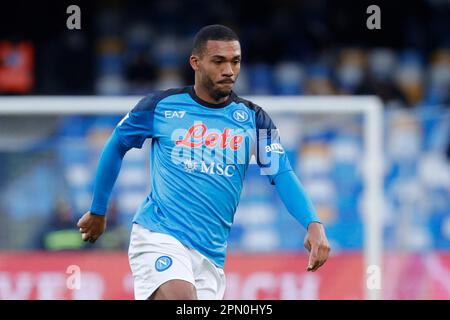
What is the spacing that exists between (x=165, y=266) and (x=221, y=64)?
1086 millimetres

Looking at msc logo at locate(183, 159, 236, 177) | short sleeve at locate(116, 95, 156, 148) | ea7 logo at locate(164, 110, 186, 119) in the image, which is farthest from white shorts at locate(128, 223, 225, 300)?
ea7 logo at locate(164, 110, 186, 119)

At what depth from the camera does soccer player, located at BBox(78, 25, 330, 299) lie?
5348mm

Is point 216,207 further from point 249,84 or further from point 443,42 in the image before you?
point 443,42

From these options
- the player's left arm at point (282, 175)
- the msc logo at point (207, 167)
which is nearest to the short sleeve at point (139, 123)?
the msc logo at point (207, 167)

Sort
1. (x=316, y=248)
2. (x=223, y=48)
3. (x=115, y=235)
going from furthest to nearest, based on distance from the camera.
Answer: (x=115, y=235) → (x=223, y=48) → (x=316, y=248)

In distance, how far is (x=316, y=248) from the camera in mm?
5090

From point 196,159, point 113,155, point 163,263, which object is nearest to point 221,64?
point 196,159

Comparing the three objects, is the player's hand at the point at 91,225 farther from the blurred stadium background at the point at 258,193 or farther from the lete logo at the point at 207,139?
the blurred stadium background at the point at 258,193

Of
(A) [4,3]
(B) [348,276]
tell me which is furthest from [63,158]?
(A) [4,3]

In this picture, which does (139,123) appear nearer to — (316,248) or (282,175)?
(282,175)

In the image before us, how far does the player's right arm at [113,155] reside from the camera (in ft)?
18.2

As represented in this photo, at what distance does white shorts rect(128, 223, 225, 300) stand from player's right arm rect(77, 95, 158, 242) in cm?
25

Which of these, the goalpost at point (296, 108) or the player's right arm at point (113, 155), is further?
the goalpost at point (296, 108)
